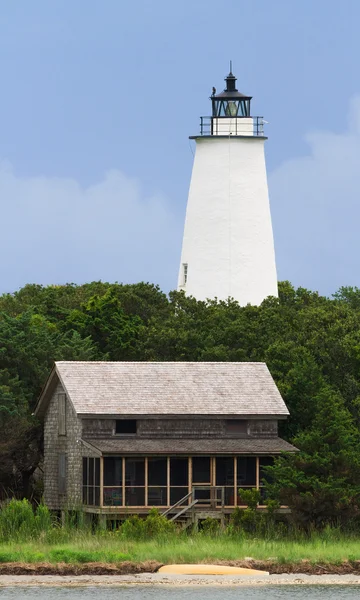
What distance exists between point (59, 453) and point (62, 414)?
1480 millimetres

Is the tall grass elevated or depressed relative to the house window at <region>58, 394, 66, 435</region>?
depressed

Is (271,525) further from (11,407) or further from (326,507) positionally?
(11,407)

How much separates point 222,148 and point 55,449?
20.1 metres

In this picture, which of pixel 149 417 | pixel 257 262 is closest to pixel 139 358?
pixel 257 262

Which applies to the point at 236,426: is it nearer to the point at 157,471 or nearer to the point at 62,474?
the point at 157,471

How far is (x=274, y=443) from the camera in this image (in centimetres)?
6619

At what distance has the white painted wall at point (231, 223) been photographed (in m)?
82.8

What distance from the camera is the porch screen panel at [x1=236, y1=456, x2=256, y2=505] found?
65.6m

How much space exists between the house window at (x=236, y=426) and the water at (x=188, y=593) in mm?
13340

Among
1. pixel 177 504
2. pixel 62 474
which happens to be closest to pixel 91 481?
pixel 62 474

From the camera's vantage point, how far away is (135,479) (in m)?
64.8

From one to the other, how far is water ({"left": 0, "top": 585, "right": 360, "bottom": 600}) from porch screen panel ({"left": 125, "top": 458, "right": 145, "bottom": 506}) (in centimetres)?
1031

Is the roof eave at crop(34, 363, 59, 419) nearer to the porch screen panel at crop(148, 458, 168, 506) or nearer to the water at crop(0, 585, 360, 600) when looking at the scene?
the porch screen panel at crop(148, 458, 168, 506)

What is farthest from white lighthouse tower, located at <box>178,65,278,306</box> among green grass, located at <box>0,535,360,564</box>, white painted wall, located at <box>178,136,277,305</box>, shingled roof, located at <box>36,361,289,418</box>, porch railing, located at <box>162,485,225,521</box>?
green grass, located at <box>0,535,360,564</box>
